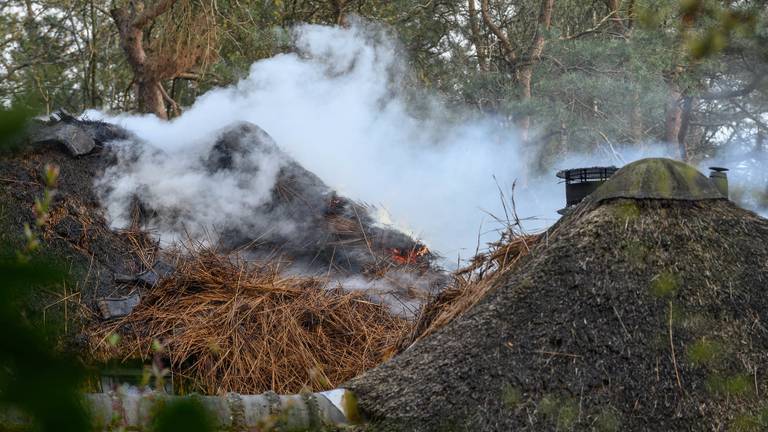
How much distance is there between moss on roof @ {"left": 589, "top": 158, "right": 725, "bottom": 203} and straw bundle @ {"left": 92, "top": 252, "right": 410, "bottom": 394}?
7.10ft

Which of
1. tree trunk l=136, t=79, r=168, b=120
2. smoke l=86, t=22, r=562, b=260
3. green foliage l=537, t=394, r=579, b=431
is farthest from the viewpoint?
A: tree trunk l=136, t=79, r=168, b=120

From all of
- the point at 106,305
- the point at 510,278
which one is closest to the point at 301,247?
the point at 106,305

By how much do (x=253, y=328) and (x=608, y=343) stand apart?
11.1 ft

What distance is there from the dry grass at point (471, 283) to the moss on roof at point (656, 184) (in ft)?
1.42

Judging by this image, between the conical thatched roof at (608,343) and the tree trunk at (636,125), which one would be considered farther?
the tree trunk at (636,125)

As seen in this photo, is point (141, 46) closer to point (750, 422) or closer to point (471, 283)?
point (471, 283)

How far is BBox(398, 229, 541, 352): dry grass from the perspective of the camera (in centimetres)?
464

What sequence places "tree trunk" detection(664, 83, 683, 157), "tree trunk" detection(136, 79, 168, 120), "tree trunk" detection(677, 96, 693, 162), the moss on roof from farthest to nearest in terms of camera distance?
1. "tree trunk" detection(664, 83, 683, 157)
2. "tree trunk" detection(677, 96, 693, 162)
3. "tree trunk" detection(136, 79, 168, 120)
4. the moss on roof

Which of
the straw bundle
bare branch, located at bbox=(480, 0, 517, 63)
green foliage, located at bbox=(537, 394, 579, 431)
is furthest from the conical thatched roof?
bare branch, located at bbox=(480, 0, 517, 63)

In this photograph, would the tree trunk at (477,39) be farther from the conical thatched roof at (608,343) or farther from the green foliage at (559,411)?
the green foliage at (559,411)

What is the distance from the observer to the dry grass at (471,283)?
464 centimetres

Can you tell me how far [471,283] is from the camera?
194 inches

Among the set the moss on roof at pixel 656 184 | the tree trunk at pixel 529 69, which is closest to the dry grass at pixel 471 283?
the moss on roof at pixel 656 184

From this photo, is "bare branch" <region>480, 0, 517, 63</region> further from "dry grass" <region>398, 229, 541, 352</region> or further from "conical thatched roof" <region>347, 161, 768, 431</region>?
"conical thatched roof" <region>347, 161, 768, 431</region>
